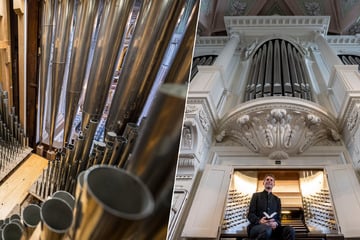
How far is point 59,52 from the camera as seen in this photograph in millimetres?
2402

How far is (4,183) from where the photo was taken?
99.6 inches

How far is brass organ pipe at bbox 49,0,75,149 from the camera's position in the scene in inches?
93.0

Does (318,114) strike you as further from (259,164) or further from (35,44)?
(35,44)

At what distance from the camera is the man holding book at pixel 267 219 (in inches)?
101

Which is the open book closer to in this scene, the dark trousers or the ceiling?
the dark trousers

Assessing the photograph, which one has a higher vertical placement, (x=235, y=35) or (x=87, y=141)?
(x=235, y=35)

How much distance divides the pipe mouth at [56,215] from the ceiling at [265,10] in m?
6.17

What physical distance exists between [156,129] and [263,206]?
7.90 feet

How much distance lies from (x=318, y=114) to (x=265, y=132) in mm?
531

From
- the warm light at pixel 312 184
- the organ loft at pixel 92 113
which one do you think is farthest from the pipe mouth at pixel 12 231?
the warm light at pixel 312 184

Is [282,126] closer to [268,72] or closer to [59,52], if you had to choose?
[268,72]

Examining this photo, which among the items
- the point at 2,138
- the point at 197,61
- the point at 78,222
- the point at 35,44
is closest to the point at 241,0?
the point at 197,61

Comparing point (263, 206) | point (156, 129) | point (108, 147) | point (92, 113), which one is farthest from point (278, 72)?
point (156, 129)

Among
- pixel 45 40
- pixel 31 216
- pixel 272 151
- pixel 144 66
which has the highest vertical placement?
pixel 45 40
